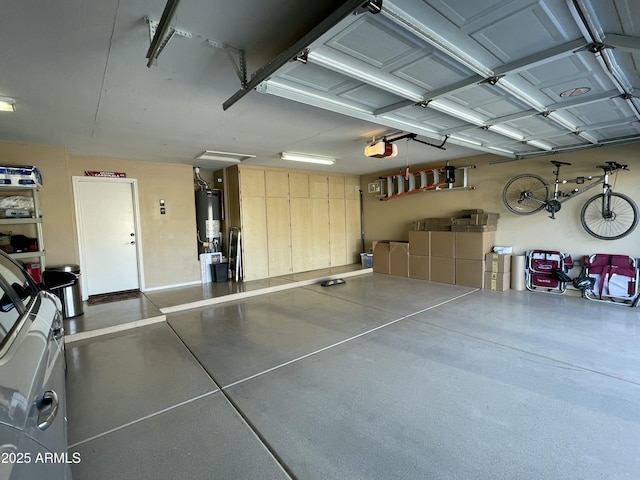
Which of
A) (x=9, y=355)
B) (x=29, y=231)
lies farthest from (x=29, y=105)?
(x=9, y=355)

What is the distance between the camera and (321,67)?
2104 millimetres

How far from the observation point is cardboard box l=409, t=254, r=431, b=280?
20.7 feet

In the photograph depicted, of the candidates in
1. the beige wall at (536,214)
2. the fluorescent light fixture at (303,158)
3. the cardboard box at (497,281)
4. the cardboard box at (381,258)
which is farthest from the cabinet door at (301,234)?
the cardboard box at (497,281)

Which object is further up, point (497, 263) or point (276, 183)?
point (276, 183)

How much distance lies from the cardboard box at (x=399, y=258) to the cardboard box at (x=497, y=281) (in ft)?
5.34

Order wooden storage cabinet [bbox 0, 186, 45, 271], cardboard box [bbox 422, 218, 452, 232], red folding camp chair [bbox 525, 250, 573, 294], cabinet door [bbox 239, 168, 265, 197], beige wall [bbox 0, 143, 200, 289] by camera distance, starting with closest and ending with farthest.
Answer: wooden storage cabinet [bbox 0, 186, 45, 271]
beige wall [bbox 0, 143, 200, 289]
red folding camp chair [bbox 525, 250, 573, 294]
cardboard box [bbox 422, 218, 452, 232]
cabinet door [bbox 239, 168, 265, 197]

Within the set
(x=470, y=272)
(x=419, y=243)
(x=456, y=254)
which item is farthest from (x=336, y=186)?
(x=470, y=272)

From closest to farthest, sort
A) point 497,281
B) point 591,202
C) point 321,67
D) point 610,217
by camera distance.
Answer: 1. point 321,67
2. point 610,217
3. point 591,202
4. point 497,281

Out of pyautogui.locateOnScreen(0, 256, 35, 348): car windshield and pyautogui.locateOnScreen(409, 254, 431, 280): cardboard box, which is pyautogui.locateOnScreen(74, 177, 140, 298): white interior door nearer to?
pyautogui.locateOnScreen(0, 256, 35, 348): car windshield

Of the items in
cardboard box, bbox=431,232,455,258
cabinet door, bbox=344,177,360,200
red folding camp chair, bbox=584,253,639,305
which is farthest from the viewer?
cabinet door, bbox=344,177,360,200

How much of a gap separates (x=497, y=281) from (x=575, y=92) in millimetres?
3568

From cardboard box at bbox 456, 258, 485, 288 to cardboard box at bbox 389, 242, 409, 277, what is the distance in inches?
44.4

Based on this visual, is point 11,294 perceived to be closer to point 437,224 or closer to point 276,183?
point 276,183

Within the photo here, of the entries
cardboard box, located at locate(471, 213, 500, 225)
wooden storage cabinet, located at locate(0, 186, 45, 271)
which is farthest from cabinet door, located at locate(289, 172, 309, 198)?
wooden storage cabinet, located at locate(0, 186, 45, 271)
